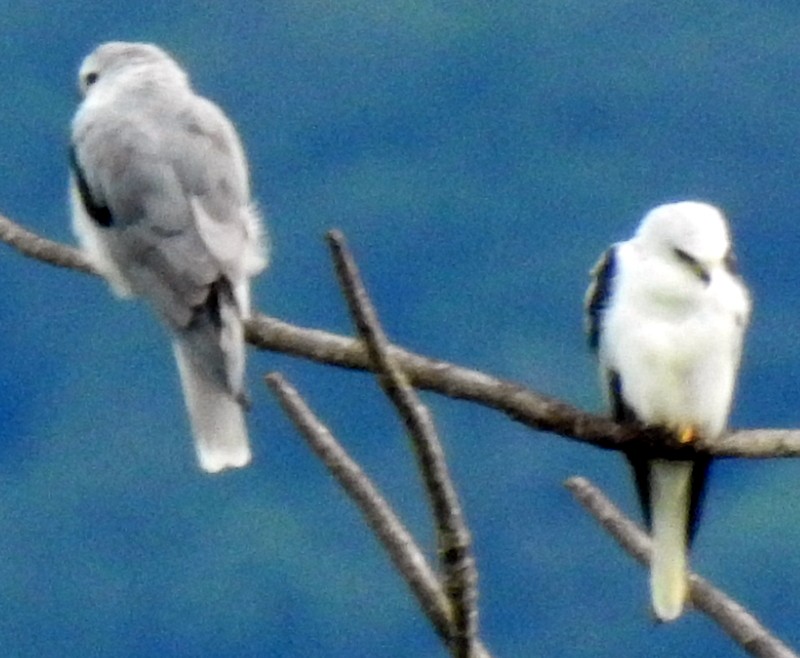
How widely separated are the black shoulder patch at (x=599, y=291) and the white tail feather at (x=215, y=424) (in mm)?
743

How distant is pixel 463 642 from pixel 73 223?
7.18 ft

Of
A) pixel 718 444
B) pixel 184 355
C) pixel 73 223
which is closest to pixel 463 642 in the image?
pixel 718 444

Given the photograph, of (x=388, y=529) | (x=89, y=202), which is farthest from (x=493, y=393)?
(x=89, y=202)

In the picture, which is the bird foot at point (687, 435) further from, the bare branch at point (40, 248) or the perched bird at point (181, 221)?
the bare branch at point (40, 248)

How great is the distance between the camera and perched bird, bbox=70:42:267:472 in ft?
11.5

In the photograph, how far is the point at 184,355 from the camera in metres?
3.61

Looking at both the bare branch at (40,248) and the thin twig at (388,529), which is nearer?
the thin twig at (388,529)

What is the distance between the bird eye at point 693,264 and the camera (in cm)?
348

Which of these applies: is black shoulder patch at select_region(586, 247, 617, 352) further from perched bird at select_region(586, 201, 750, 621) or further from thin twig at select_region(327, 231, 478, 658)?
thin twig at select_region(327, 231, 478, 658)

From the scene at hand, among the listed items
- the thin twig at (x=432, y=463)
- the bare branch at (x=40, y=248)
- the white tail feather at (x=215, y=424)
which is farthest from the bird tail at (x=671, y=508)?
the thin twig at (x=432, y=463)

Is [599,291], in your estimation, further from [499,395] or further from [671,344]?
[499,395]

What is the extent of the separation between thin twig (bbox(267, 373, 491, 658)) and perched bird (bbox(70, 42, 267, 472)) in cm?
98

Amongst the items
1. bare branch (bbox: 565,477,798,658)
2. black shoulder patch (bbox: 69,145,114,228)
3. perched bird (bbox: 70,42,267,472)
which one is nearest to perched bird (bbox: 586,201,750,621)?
bare branch (bbox: 565,477,798,658)

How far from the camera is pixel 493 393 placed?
293 cm
